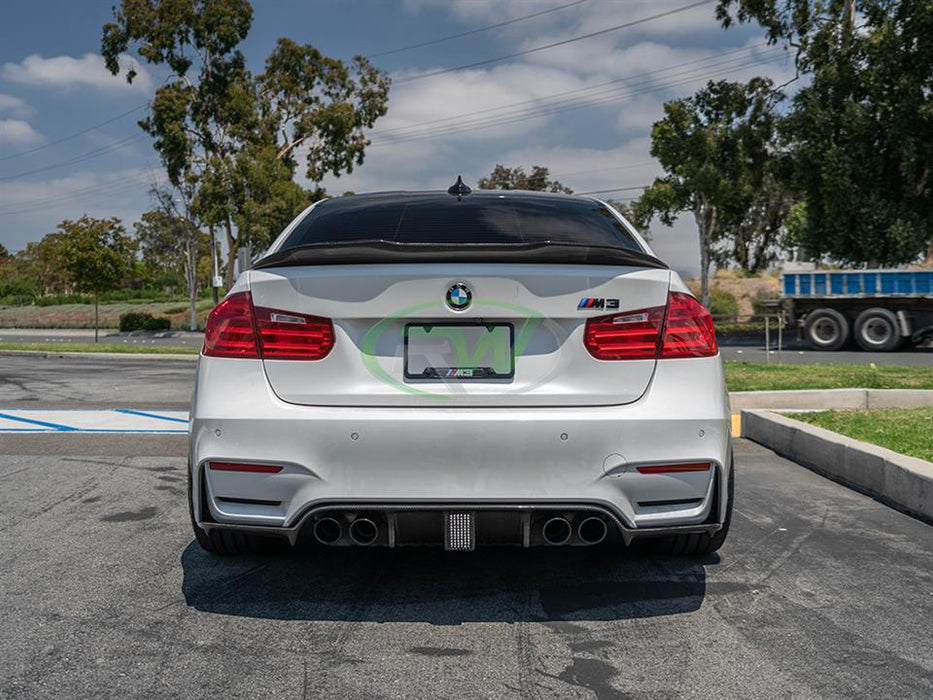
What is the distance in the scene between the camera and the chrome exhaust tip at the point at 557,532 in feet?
10.5

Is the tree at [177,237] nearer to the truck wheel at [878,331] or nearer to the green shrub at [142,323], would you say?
the green shrub at [142,323]

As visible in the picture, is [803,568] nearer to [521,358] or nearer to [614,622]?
[614,622]

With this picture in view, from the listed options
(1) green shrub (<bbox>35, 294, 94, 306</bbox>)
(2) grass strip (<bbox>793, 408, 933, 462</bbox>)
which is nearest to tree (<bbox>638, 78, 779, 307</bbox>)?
(2) grass strip (<bbox>793, 408, 933, 462</bbox>)

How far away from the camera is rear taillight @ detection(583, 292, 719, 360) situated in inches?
125

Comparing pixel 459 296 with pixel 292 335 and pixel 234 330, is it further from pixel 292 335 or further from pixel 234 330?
pixel 234 330

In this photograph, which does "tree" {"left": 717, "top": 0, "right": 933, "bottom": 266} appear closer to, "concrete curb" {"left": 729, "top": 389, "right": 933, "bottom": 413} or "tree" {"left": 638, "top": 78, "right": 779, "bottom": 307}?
"tree" {"left": 638, "top": 78, "right": 779, "bottom": 307}

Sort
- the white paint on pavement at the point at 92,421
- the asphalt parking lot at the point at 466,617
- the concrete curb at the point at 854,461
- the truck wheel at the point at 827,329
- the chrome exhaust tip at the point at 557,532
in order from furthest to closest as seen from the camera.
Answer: the truck wheel at the point at 827,329
the white paint on pavement at the point at 92,421
the concrete curb at the point at 854,461
the chrome exhaust tip at the point at 557,532
the asphalt parking lot at the point at 466,617

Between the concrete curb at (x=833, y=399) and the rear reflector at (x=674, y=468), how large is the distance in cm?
611

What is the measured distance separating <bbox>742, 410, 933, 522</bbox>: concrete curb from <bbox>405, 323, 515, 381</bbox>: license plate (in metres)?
3.07

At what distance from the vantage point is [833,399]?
9.20 meters

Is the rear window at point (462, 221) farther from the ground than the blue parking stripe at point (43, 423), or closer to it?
farther from the ground

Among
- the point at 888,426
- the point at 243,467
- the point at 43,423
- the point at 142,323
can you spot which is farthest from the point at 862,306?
the point at 142,323

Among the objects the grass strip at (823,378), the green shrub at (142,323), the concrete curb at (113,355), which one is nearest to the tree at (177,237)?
the green shrub at (142,323)

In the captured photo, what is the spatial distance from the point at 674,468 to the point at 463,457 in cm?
74
